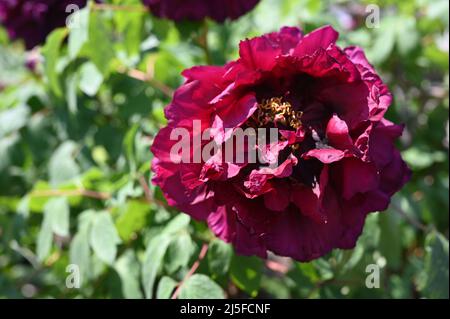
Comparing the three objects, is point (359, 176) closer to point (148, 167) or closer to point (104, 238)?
point (148, 167)

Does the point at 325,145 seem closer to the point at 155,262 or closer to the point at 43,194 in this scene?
the point at 155,262

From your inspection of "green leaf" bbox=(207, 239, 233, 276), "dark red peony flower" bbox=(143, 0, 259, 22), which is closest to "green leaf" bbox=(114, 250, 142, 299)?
"green leaf" bbox=(207, 239, 233, 276)

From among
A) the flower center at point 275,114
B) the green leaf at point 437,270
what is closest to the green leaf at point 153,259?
the flower center at point 275,114

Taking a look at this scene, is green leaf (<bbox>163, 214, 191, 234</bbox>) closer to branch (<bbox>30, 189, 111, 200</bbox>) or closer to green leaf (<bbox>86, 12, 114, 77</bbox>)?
branch (<bbox>30, 189, 111, 200</bbox>)

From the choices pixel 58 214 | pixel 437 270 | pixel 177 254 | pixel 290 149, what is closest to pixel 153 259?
pixel 177 254

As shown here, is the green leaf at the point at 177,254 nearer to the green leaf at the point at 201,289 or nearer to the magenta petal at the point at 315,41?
the green leaf at the point at 201,289
